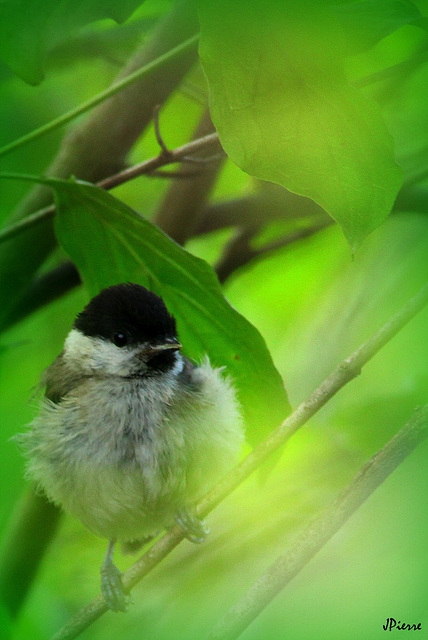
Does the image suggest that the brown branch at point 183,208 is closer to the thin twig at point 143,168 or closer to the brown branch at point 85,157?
the brown branch at point 85,157

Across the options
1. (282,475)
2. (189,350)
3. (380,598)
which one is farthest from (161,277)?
(380,598)

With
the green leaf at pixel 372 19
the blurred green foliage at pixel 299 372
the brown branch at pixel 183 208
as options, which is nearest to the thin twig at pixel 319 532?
the blurred green foliage at pixel 299 372

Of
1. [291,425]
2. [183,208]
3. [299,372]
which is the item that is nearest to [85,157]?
[183,208]

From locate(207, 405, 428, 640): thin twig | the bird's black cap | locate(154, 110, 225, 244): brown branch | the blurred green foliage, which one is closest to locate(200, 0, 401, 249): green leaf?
the blurred green foliage

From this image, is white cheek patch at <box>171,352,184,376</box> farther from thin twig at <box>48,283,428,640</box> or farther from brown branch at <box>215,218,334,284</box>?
thin twig at <box>48,283,428,640</box>

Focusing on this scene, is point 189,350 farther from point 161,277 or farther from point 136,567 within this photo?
point 136,567

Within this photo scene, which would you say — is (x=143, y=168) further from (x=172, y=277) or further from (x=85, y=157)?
(x=85, y=157)
